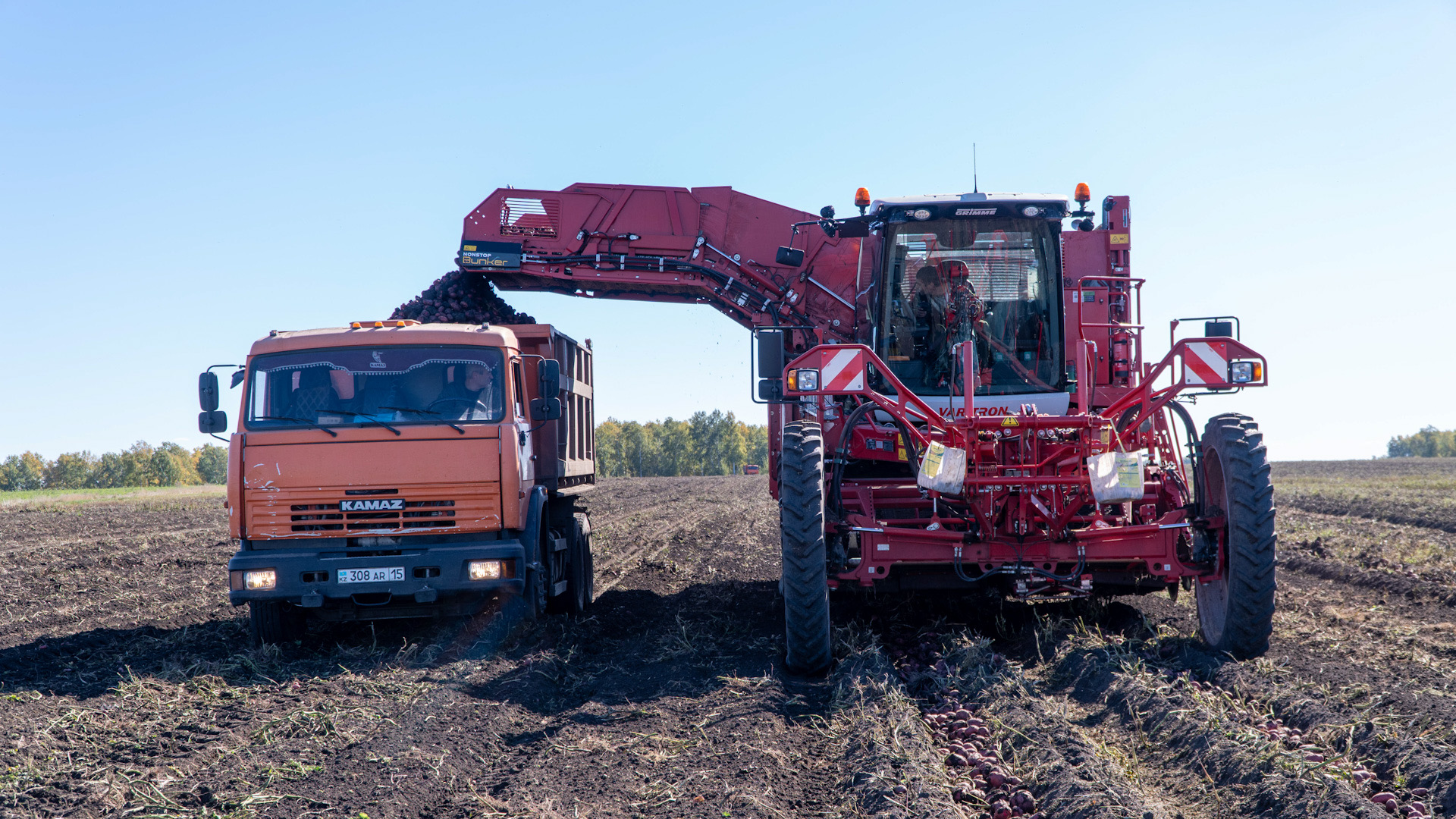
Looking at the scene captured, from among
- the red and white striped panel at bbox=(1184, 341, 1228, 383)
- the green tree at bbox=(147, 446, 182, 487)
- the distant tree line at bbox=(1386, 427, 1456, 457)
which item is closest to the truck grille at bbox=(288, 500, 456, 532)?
the red and white striped panel at bbox=(1184, 341, 1228, 383)

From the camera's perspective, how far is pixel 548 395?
28.6 feet

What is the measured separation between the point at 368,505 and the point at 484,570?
1.00m

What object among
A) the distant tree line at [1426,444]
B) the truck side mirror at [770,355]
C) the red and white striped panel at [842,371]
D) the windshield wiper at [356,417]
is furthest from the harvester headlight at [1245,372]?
the distant tree line at [1426,444]

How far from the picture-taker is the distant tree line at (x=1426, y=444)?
88438 mm

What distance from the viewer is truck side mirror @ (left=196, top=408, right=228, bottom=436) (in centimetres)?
796

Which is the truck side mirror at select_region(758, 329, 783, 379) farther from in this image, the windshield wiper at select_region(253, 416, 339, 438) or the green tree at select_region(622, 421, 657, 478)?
the green tree at select_region(622, 421, 657, 478)

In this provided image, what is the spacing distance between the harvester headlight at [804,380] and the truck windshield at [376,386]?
250 centimetres

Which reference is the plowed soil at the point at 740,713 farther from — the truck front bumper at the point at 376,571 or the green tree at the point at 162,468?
the green tree at the point at 162,468

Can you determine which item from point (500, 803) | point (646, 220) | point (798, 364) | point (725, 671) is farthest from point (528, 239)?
point (500, 803)

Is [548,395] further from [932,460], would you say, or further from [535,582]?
[932,460]

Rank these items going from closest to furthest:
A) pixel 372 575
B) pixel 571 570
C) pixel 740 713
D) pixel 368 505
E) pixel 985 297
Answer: pixel 740 713, pixel 372 575, pixel 368 505, pixel 985 297, pixel 571 570

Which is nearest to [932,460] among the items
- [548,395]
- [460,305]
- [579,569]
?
[548,395]

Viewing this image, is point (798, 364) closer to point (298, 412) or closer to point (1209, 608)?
point (1209, 608)

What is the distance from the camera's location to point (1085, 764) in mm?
4531
